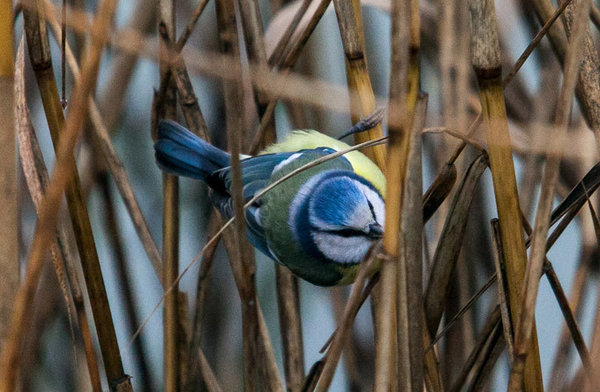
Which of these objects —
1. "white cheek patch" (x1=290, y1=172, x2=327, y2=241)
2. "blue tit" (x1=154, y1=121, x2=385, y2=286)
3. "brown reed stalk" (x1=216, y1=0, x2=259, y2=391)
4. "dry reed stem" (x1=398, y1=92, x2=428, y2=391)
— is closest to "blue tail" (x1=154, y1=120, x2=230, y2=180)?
"blue tit" (x1=154, y1=121, x2=385, y2=286)

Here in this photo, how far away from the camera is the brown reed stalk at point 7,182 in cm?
46

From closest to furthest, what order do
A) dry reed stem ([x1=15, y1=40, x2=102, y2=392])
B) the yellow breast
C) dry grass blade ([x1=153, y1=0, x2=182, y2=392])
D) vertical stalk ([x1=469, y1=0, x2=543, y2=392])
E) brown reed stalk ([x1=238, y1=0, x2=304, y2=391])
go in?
vertical stalk ([x1=469, y1=0, x2=543, y2=392]) → dry reed stem ([x1=15, y1=40, x2=102, y2=392]) → dry grass blade ([x1=153, y1=0, x2=182, y2=392]) → brown reed stalk ([x1=238, y1=0, x2=304, y2=391]) → the yellow breast

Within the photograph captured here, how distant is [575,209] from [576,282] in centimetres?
36

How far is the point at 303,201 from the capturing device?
1018 mm

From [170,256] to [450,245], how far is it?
34cm

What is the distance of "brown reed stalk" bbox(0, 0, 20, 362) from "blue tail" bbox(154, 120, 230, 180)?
0.46 meters

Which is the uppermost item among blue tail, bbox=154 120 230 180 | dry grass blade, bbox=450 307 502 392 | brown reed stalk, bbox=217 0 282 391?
blue tail, bbox=154 120 230 180

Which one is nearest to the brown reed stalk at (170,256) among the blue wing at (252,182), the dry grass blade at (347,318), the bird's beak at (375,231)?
the blue wing at (252,182)

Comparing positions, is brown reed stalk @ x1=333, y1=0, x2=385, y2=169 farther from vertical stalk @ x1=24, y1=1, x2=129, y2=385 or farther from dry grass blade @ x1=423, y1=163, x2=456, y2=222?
vertical stalk @ x1=24, y1=1, x2=129, y2=385

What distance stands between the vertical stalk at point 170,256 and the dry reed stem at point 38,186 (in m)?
0.14

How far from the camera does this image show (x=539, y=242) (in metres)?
0.50

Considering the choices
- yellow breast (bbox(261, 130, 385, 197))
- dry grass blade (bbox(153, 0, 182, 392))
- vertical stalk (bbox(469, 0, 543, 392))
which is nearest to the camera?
vertical stalk (bbox(469, 0, 543, 392))

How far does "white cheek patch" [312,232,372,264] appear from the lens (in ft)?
3.17

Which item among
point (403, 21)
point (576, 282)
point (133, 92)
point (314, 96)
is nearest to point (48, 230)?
point (403, 21)
